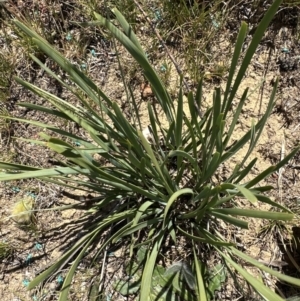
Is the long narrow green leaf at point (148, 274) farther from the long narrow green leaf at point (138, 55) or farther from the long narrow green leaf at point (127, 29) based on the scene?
the long narrow green leaf at point (127, 29)

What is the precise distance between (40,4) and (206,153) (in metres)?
0.97

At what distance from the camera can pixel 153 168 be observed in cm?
117

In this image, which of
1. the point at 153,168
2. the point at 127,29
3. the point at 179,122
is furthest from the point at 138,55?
the point at 153,168

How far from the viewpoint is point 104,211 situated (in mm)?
1432

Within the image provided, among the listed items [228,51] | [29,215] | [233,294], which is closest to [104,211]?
[29,215]

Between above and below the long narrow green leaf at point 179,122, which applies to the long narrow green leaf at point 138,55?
above

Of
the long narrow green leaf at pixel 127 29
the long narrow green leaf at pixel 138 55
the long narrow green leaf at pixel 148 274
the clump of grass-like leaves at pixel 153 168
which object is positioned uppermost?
the long narrow green leaf at pixel 127 29

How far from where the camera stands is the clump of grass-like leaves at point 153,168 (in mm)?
949

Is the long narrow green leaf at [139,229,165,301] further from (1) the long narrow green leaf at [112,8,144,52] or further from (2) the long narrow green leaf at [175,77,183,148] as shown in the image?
(1) the long narrow green leaf at [112,8,144,52]

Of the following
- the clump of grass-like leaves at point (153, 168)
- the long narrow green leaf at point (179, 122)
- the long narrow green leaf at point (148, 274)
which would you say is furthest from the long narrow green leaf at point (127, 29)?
the long narrow green leaf at point (148, 274)

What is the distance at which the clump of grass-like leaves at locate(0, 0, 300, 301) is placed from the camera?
Answer: 949 millimetres

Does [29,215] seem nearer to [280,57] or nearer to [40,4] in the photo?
[40,4]

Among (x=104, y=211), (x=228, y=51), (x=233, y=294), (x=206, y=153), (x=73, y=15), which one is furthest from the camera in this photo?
(x=73, y=15)

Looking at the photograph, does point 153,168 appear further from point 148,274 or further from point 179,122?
point 148,274
